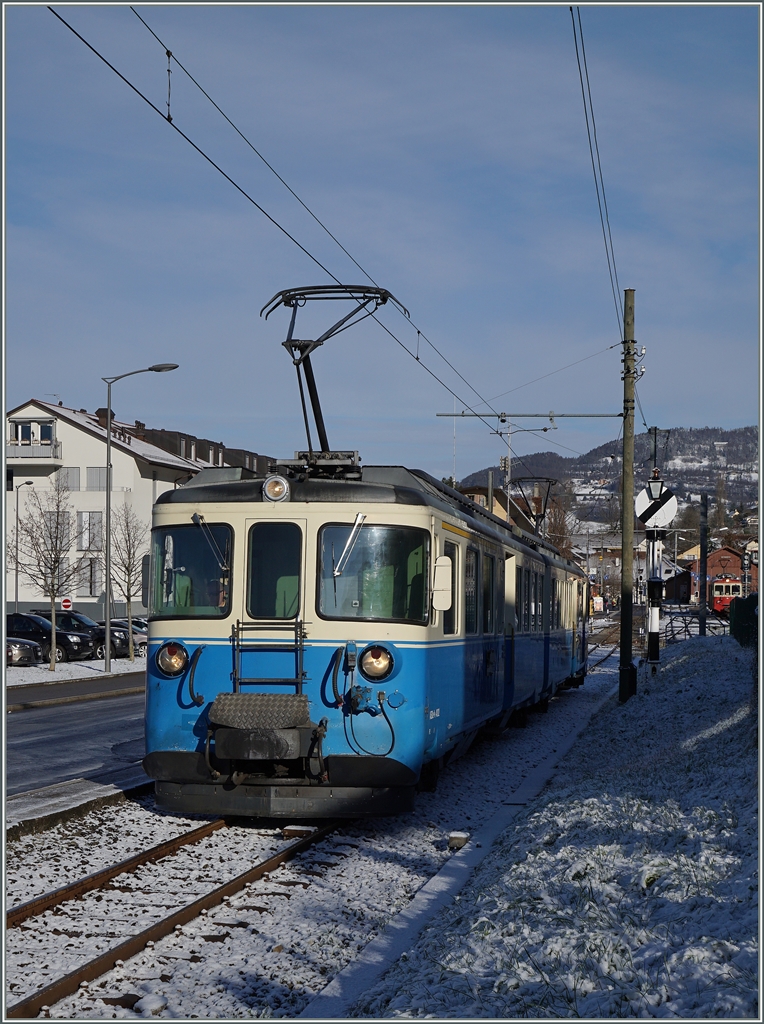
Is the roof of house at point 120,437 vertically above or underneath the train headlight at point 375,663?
above

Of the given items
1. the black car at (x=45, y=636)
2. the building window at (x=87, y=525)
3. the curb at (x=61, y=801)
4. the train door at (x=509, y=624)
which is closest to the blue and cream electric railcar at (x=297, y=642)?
the curb at (x=61, y=801)

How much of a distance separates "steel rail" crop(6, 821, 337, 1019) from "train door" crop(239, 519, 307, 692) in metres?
1.41

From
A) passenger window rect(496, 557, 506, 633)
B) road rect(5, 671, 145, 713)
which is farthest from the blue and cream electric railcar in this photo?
road rect(5, 671, 145, 713)

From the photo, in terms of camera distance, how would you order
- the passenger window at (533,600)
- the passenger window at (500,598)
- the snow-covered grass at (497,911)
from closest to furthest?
the snow-covered grass at (497,911)
the passenger window at (500,598)
the passenger window at (533,600)

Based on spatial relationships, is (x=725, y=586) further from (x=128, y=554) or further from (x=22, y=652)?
(x=22, y=652)

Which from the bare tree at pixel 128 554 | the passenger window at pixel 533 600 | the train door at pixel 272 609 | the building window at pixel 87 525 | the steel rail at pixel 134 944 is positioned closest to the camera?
the steel rail at pixel 134 944

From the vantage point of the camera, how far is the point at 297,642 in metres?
9.16

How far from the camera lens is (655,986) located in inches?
187

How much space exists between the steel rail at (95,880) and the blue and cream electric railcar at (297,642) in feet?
1.23

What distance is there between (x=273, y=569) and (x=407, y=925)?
348 centimetres

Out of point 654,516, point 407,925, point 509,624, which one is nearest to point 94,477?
point 654,516

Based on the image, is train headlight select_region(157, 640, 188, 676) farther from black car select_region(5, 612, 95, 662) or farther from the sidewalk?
black car select_region(5, 612, 95, 662)

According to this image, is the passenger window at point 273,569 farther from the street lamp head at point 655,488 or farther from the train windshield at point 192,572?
the street lamp head at point 655,488

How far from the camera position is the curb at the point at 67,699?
21767 mm
